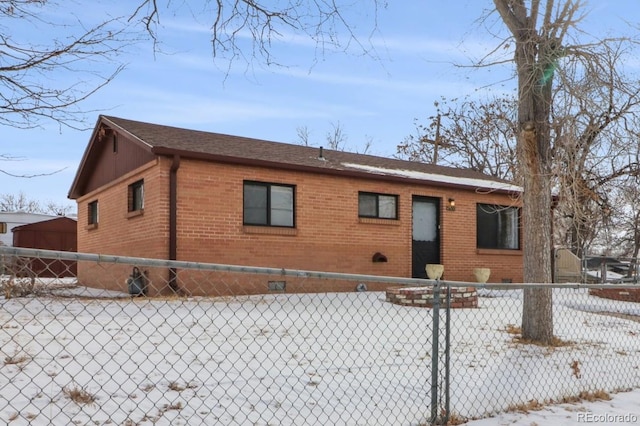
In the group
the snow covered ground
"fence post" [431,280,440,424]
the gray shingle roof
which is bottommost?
the snow covered ground

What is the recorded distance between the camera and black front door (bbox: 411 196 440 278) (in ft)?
48.8

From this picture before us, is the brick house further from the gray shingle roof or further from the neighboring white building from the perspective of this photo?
the neighboring white building

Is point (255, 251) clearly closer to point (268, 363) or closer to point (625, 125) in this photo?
point (268, 363)

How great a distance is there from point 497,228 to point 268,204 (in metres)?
8.01

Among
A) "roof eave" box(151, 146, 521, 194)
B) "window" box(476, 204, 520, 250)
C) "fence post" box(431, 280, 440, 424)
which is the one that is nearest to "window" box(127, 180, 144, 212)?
"roof eave" box(151, 146, 521, 194)

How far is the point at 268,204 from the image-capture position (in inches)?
492

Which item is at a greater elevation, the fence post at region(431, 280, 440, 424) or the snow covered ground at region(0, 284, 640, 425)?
the fence post at region(431, 280, 440, 424)

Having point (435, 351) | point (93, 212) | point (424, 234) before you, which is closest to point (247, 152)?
point (424, 234)

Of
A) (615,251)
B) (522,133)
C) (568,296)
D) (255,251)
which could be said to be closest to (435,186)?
(568,296)

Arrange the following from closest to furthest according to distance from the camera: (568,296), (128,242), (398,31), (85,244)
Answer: (398,31) < (128,242) < (568,296) < (85,244)

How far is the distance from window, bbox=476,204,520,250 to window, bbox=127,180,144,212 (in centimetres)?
972

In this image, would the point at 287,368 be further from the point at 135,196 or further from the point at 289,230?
the point at 135,196

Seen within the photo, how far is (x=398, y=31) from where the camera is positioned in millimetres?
6680

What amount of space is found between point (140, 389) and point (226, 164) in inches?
316
